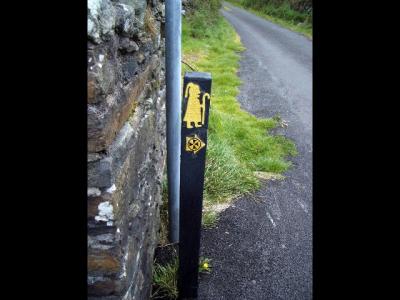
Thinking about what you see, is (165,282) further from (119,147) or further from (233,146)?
(233,146)

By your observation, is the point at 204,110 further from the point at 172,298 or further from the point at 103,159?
the point at 172,298

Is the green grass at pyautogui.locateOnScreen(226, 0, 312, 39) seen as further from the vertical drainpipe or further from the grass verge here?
the vertical drainpipe

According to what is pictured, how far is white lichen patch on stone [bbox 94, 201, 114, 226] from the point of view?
1.80 m

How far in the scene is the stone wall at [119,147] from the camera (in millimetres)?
1697

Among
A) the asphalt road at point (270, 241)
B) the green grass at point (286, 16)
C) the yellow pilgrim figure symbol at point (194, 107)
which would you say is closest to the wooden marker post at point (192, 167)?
the yellow pilgrim figure symbol at point (194, 107)

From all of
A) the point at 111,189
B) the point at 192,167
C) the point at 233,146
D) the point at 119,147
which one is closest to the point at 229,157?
the point at 233,146

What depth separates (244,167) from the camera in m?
4.96

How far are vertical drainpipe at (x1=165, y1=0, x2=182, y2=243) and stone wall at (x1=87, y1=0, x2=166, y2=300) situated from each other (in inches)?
5.2

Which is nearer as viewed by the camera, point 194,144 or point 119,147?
point 119,147

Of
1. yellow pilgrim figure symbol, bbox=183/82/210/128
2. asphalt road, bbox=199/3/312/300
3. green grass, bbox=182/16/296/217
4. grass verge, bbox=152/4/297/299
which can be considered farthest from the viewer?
green grass, bbox=182/16/296/217

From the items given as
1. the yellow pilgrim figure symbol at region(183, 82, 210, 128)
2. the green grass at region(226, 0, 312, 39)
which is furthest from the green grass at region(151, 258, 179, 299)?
the green grass at region(226, 0, 312, 39)

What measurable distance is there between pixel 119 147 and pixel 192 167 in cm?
66

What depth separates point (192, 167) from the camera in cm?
251
